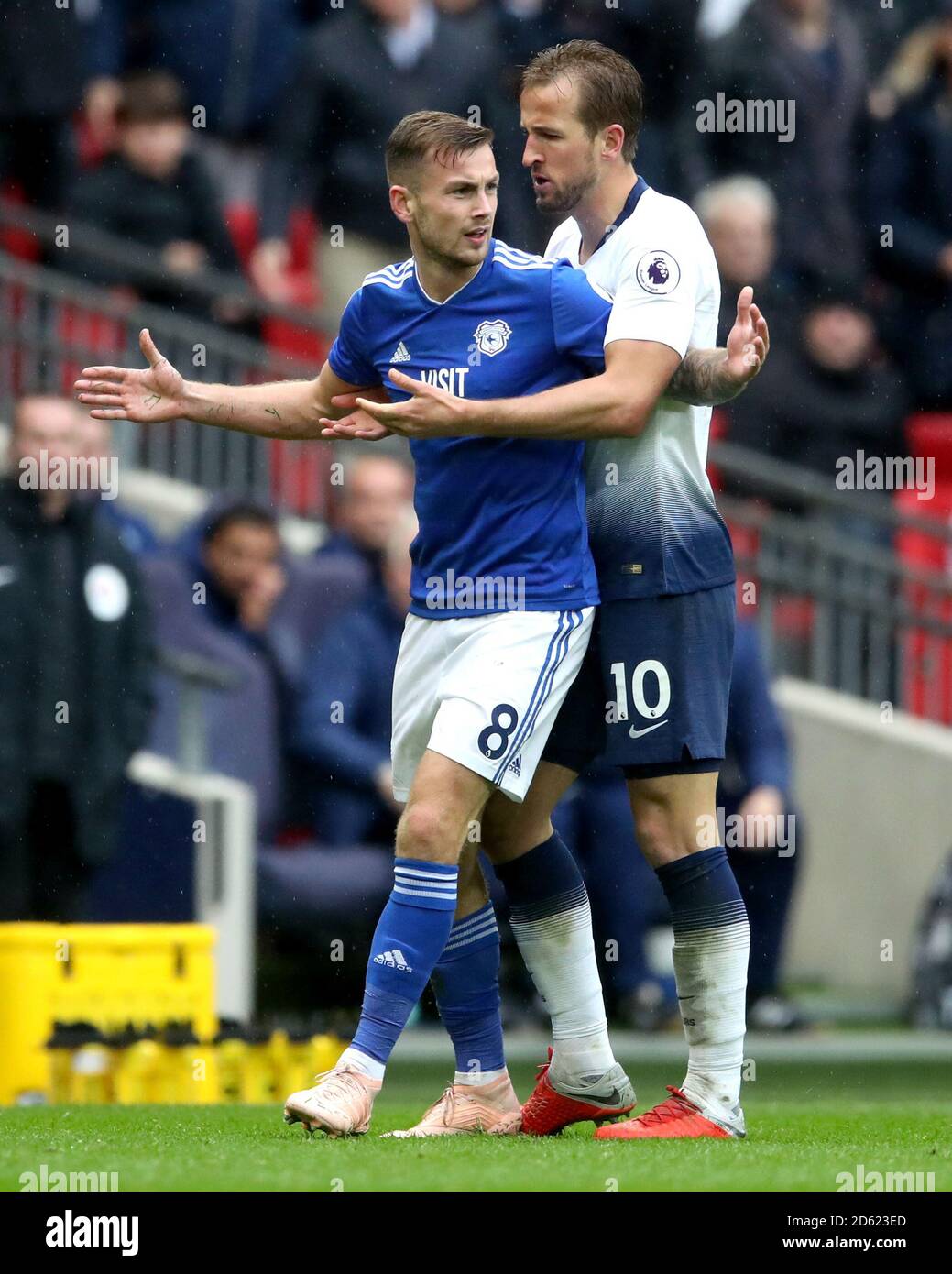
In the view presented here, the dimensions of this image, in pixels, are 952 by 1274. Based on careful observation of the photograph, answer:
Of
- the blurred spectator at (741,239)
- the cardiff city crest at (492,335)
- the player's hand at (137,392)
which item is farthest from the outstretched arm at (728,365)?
the blurred spectator at (741,239)

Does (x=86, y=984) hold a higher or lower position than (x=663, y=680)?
lower

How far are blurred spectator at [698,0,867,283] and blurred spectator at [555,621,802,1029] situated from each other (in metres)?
3.39

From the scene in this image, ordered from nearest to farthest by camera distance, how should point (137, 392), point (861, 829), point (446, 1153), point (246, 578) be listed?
point (446, 1153) → point (137, 392) → point (246, 578) → point (861, 829)

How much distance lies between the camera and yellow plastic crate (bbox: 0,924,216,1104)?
7.45m

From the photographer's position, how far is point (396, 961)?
5.05m

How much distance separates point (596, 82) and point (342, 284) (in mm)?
7098

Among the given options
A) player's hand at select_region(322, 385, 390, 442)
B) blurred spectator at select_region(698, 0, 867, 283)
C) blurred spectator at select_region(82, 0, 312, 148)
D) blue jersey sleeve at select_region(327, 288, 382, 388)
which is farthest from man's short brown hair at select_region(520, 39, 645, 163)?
blurred spectator at select_region(698, 0, 867, 283)

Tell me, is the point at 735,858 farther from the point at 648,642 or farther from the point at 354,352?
the point at 354,352

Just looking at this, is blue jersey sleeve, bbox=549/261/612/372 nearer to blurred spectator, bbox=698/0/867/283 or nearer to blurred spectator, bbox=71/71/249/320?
blurred spectator, bbox=71/71/249/320

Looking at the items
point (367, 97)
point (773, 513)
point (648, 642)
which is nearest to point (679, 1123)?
point (648, 642)

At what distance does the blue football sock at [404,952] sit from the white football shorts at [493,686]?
0.86 ft

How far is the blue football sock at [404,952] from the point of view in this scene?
16.5 feet

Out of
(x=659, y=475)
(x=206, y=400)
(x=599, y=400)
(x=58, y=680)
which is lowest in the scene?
(x=58, y=680)
